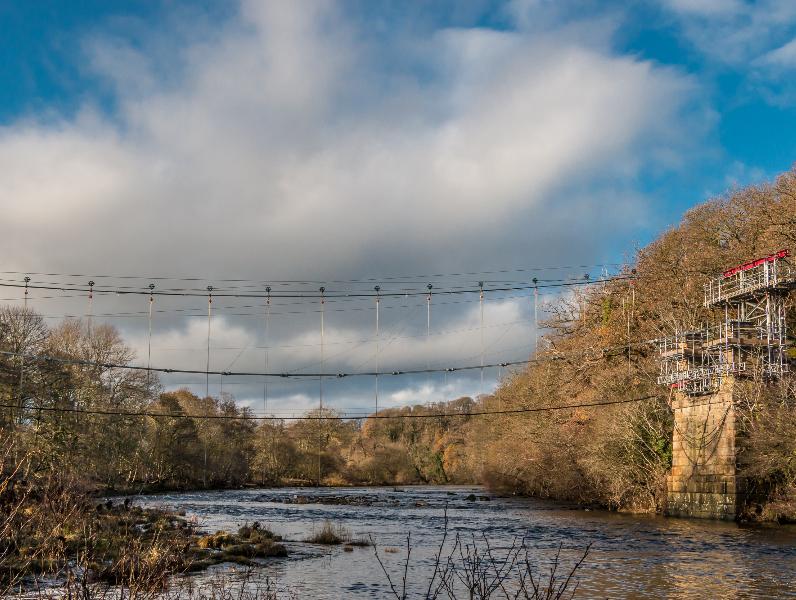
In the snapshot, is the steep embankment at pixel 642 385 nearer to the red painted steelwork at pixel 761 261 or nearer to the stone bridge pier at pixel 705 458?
the stone bridge pier at pixel 705 458

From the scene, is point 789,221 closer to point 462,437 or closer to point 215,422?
point 215,422

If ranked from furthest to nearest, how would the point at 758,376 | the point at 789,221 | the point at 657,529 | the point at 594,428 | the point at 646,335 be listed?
1. the point at 646,335
2. the point at 594,428
3. the point at 789,221
4. the point at 758,376
5. the point at 657,529

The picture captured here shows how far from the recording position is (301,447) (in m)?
90.7

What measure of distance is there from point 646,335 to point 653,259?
16.6 ft

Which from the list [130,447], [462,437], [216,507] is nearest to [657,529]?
[216,507]

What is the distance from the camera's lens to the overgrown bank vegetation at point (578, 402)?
3656 cm

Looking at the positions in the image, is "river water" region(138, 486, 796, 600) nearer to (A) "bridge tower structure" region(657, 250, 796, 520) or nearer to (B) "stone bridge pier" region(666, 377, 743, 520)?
(B) "stone bridge pier" region(666, 377, 743, 520)

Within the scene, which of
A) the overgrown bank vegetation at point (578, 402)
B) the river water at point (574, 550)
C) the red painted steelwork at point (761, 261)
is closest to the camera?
the river water at point (574, 550)

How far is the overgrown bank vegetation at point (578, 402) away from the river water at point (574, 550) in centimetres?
312

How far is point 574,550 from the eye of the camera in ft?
82.4

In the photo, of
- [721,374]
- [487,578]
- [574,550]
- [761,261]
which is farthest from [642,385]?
[487,578]

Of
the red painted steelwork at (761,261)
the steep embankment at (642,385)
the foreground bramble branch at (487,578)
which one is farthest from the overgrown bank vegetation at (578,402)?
the foreground bramble branch at (487,578)

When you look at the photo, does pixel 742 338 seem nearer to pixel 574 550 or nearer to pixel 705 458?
pixel 705 458

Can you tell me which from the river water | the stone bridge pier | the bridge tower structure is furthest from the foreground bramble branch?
the bridge tower structure
